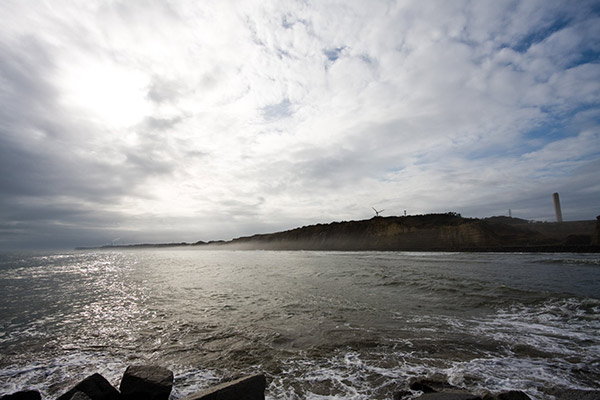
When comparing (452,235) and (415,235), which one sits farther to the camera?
(415,235)

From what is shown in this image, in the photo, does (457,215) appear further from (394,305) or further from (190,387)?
(190,387)

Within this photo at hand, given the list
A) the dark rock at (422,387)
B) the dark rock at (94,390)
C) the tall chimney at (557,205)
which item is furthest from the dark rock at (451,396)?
the tall chimney at (557,205)

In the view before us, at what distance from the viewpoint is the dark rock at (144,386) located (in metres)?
3.65

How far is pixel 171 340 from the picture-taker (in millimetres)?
6312

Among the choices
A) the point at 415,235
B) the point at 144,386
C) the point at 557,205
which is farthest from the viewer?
the point at 557,205

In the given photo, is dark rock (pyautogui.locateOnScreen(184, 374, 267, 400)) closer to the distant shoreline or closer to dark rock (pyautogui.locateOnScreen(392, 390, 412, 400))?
dark rock (pyautogui.locateOnScreen(392, 390, 412, 400))

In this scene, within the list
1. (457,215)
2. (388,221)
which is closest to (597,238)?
(457,215)

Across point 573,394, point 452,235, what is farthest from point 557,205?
point 573,394

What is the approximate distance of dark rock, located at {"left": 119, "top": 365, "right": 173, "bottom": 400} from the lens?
144 inches

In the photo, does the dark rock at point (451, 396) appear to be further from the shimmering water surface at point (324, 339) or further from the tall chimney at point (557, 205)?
the tall chimney at point (557, 205)

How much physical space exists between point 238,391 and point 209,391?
0.36 m

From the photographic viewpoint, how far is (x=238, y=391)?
3377mm

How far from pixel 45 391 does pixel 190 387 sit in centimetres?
233

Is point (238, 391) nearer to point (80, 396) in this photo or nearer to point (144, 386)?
point (144, 386)
